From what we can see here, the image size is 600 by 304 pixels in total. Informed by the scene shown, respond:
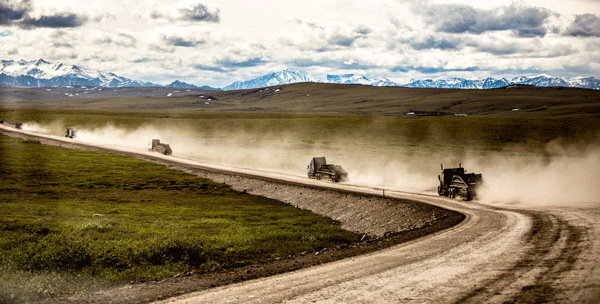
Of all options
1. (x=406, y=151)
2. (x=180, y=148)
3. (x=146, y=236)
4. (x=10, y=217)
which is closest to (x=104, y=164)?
(x=180, y=148)

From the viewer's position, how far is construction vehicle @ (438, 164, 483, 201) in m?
43.5

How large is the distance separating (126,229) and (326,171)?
33395mm

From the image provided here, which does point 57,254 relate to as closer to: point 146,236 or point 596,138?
point 146,236

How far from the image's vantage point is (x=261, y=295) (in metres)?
17.1

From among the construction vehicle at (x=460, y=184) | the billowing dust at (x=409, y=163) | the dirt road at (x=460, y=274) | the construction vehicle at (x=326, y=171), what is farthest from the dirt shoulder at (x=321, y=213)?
the billowing dust at (x=409, y=163)

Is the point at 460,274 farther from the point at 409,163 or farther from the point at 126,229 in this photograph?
the point at 409,163

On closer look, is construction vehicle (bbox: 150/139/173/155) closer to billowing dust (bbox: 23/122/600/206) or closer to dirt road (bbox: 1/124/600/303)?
billowing dust (bbox: 23/122/600/206)

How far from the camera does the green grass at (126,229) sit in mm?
19719

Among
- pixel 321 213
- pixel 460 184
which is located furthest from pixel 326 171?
pixel 460 184

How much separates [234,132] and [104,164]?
6322 cm

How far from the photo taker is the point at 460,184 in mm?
44531

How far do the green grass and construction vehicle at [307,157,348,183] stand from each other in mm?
11830

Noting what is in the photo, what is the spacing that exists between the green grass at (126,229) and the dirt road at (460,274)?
519 cm

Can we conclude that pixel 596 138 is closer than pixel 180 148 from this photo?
Yes
